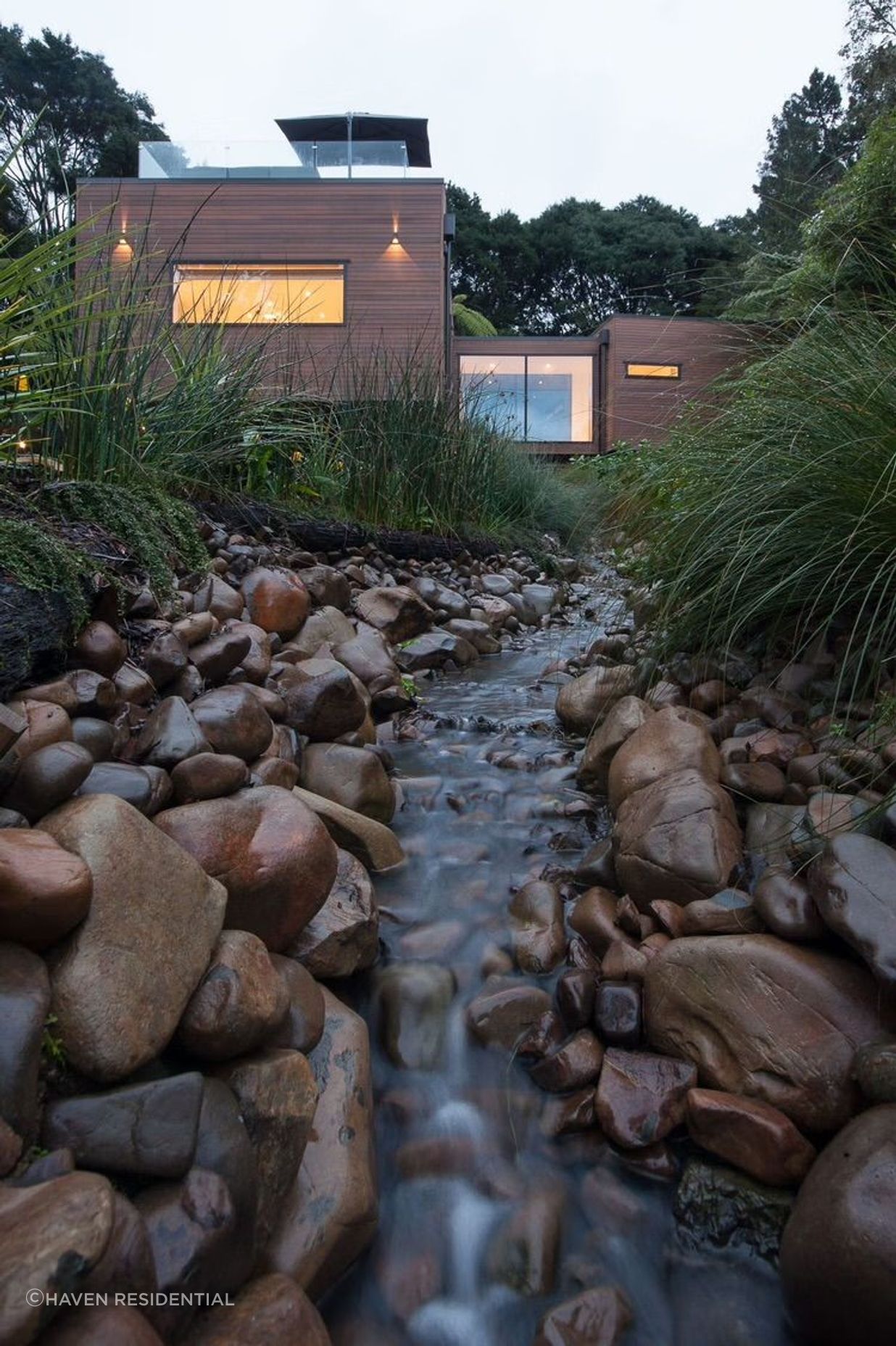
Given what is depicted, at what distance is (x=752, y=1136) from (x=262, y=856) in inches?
39.1

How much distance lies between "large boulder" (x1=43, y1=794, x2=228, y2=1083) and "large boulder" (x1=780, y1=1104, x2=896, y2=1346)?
972 mm

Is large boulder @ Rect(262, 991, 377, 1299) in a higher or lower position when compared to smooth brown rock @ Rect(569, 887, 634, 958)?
lower

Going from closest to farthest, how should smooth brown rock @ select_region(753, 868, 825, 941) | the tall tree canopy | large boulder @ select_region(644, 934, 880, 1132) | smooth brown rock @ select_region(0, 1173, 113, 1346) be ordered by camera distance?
1. smooth brown rock @ select_region(0, 1173, 113, 1346)
2. large boulder @ select_region(644, 934, 880, 1132)
3. smooth brown rock @ select_region(753, 868, 825, 941)
4. the tall tree canopy

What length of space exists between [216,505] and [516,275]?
2784 centimetres

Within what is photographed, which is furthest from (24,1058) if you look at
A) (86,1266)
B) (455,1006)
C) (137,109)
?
(137,109)

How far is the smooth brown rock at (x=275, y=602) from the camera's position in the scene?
10.5 ft

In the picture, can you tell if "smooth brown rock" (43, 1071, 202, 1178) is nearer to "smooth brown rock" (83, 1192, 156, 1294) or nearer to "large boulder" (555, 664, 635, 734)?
"smooth brown rock" (83, 1192, 156, 1294)

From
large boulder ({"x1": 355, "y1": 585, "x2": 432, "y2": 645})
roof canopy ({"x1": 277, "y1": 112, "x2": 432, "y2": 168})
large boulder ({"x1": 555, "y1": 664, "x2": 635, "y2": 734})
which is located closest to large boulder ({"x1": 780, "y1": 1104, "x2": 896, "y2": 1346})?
large boulder ({"x1": 555, "y1": 664, "x2": 635, "y2": 734})

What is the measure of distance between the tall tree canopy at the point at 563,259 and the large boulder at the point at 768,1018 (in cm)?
2866

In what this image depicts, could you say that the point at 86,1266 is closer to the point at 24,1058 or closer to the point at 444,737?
the point at 24,1058

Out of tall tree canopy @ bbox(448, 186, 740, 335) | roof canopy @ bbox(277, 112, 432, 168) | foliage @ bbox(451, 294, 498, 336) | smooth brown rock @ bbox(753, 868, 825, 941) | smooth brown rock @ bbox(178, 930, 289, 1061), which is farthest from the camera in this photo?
tall tree canopy @ bbox(448, 186, 740, 335)

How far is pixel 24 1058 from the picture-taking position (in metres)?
1.09

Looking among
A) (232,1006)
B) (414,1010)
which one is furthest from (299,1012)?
(414,1010)

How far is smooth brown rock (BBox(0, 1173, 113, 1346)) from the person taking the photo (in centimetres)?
82
